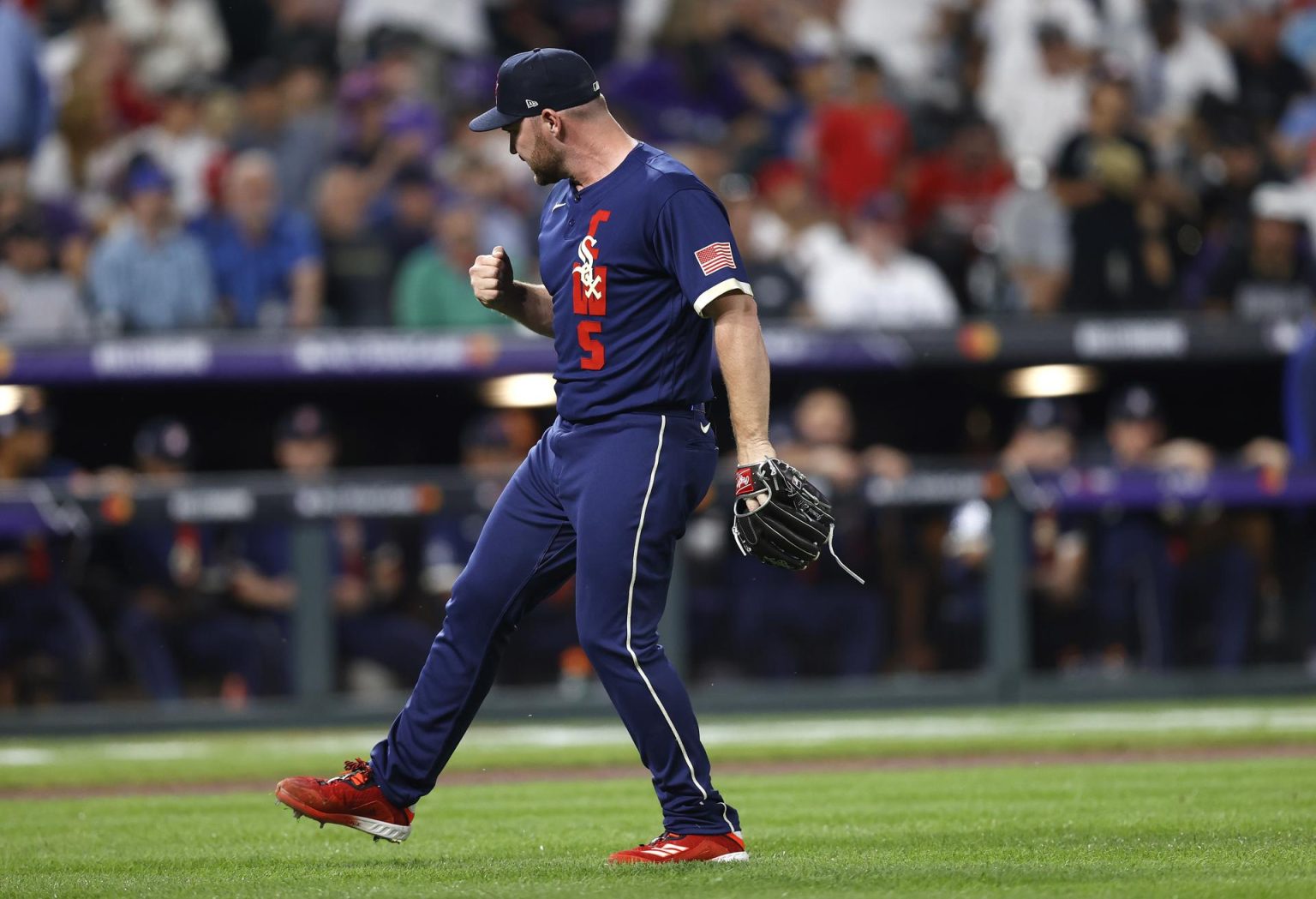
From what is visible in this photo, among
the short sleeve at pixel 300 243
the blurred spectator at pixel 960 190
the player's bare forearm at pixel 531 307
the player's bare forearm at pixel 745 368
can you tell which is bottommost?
the player's bare forearm at pixel 745 368

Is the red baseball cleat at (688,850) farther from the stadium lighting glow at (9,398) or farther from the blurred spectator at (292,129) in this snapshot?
the blurred spectator at (292,129)

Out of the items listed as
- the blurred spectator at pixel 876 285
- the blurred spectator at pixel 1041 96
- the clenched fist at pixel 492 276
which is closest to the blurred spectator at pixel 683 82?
the blurred spectator at pixel 876 285

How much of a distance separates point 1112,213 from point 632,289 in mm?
7505

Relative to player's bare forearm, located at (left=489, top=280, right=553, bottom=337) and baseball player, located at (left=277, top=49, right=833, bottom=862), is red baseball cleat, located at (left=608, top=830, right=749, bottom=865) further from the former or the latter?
player's bare forearm, located at (left=489, top=280, right=553, bottom=337)

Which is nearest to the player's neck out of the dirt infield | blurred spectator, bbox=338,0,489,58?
the dirt infield

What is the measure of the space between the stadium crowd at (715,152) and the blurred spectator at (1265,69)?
2cm

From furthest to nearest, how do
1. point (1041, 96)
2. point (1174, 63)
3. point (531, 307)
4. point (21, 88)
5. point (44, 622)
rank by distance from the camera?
point (1174, 63), point (1041, 96), point (21, 88), point (44, 622), point (531, 307)

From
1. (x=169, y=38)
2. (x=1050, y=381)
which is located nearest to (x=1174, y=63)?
(x=1050, y=381)

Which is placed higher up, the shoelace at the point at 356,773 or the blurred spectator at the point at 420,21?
the blurred spectator at the point at 420,21

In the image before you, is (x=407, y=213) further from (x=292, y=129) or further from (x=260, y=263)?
(x=292, y=129)

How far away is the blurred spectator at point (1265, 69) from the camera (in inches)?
508

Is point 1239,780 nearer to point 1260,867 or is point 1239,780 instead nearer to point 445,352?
point 1260,867

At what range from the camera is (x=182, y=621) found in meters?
9.07

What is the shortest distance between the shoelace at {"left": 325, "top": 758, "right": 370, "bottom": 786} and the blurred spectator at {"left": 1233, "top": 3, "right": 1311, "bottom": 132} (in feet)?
32.6
